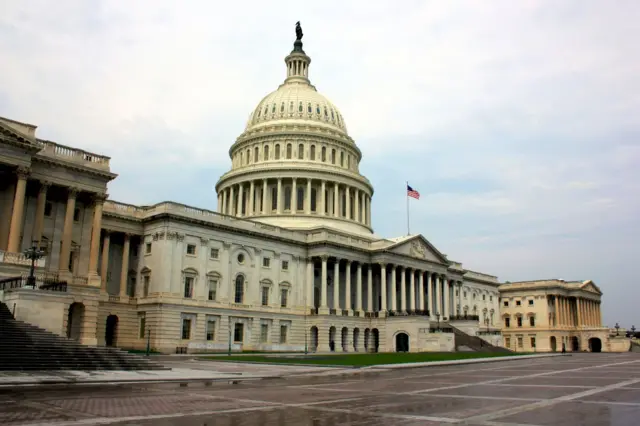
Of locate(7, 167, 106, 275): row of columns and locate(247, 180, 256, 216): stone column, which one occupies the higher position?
locate(247, 180, 256, 216): stone column

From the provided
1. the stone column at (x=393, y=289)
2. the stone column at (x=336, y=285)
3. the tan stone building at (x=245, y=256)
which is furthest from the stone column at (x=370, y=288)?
the stone column at (x=336, y=285)

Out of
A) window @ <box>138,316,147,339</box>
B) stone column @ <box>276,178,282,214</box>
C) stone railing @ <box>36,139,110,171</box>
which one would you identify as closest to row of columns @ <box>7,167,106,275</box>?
stone railing @ <box>36,139,110,171</box>

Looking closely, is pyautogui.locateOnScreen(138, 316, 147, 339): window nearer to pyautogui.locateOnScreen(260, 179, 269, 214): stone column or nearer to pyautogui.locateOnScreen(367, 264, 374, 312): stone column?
pyautogui.locateOnScreen(260, 179, 269, 214): stone column

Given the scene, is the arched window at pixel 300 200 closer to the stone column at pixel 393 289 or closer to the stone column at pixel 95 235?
the stone column at pixel 393 289

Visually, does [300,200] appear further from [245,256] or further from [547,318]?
[547,318]

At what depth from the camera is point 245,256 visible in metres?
73.3

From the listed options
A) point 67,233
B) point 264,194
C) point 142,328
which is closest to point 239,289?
point 142,328

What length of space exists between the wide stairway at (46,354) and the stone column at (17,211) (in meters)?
11.1

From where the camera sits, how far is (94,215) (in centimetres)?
5256

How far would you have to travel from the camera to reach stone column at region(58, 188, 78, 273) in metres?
49.6

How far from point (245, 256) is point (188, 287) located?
377 inches

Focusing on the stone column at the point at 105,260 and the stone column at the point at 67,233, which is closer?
the stone column at the point at 67,233

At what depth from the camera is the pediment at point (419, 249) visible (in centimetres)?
8988

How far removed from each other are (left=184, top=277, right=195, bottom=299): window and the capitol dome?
26822mm
